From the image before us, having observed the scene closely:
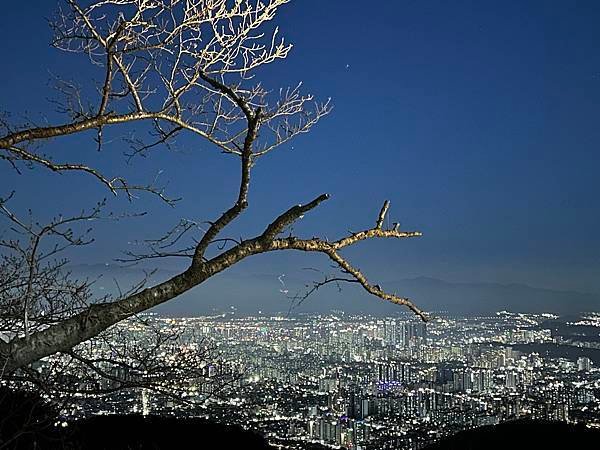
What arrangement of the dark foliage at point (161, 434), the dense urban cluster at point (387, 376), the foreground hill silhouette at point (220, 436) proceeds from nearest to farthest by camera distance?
the dark foliage at point (161, 434) → the foreground hill silhouette at point (220, 436) → the dense urban cluster at point (387, 376)

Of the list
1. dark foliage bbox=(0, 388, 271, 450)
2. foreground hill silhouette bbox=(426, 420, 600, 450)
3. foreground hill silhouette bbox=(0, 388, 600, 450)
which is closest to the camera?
dark foliage bbox=(0, 388, 271, 450)

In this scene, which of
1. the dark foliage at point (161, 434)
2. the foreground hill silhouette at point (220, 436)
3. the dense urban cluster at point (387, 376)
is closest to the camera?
the dark foliage at point (161, 434)

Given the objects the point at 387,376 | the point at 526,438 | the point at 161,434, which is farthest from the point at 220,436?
the point at 387,376

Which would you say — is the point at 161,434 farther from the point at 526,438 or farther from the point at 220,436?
the point at 526,438

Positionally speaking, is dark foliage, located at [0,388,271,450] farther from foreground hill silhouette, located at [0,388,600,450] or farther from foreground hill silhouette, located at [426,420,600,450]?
foreground hill silhouette, located at [426,420,600,450]

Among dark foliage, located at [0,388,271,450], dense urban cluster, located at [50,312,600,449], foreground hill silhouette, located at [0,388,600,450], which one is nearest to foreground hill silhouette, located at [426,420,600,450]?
foreground hill silhouette, located at [0,388,600,450]

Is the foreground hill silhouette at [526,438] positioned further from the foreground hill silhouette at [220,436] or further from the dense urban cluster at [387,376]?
the dense urban cluster at [387,376]

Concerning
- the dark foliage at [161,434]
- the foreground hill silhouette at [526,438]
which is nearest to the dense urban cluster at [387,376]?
the dark foliage at [161,434]

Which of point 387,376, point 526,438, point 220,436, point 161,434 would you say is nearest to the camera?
point 161,434
